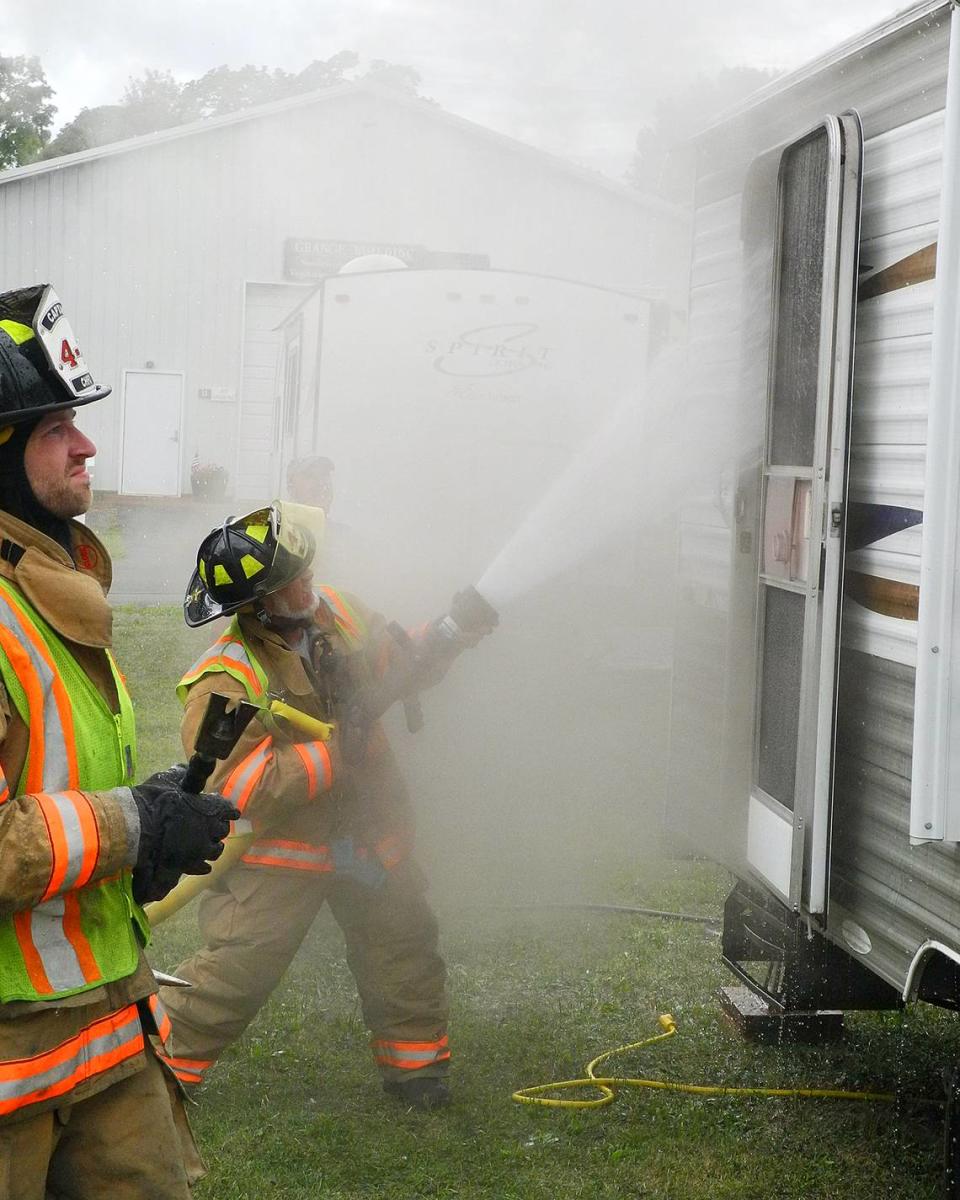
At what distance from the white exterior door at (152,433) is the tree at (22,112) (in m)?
7.89

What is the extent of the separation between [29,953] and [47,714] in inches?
16.6

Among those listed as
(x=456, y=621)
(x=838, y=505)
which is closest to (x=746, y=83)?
(x=456, y=621)

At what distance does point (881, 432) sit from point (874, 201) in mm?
587

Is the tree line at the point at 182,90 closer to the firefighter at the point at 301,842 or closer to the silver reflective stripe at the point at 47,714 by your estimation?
the firefighter at the point at 301,842

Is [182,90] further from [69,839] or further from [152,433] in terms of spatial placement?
[69,839]

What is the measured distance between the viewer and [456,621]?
4.73 metres

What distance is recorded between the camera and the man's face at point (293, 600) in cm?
422

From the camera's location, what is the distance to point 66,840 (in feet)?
7.61

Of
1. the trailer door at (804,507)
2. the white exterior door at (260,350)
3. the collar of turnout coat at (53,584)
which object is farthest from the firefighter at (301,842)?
the white exterior door at (260,350)

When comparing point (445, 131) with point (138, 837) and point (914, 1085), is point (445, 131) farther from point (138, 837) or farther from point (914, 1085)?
point (138, 837)

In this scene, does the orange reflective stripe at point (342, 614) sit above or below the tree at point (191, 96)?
below

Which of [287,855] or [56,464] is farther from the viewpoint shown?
[287,855]

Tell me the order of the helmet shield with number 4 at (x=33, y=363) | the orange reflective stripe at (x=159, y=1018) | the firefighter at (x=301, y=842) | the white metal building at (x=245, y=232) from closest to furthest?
the helmet shield with number 4 at (x=33, y=363), the orange reflective stripe at (x=159, y=1018), the firefighter at (x=301, y=842), the white metal building at (x=245, y=232)

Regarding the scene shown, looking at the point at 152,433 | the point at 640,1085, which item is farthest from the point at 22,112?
the point at 640,1085
